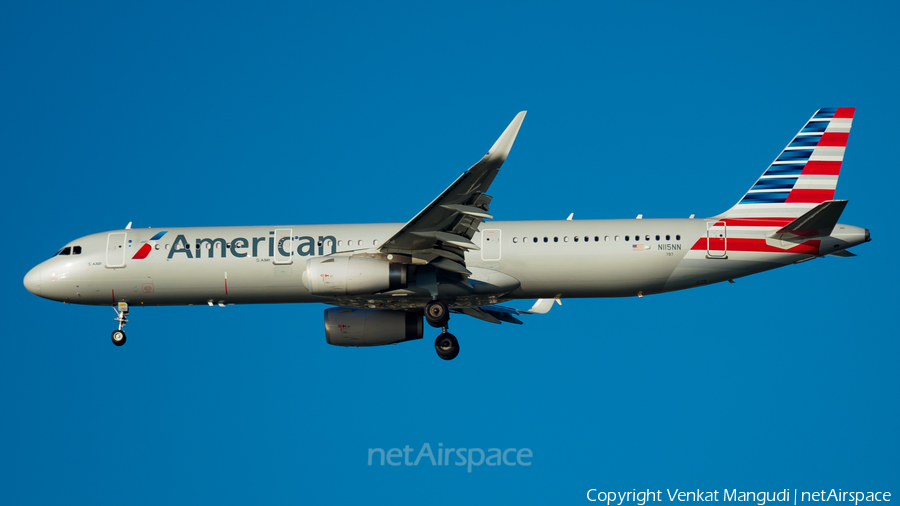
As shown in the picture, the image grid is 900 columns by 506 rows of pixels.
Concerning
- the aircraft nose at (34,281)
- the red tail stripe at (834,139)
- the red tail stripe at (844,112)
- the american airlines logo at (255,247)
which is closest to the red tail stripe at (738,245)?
the red tail stripe at (834,139)

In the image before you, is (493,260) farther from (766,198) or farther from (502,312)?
(766,198)

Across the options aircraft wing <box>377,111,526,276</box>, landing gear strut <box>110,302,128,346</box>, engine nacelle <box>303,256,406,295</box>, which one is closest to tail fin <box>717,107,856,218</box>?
aircraft wing <box>377,111,526,276</box>

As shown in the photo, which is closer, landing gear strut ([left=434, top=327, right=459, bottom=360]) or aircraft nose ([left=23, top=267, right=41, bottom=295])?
landing gear strut ([left=434, top=327, right=459, bottom=360])

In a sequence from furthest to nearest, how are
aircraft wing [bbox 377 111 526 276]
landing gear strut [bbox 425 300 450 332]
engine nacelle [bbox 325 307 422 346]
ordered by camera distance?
engine nacelle [bbox 325 307 422 346] < landing gear strut [bbox 425 300 450 332] < aircraft wing [bbox 377 111 526 276]

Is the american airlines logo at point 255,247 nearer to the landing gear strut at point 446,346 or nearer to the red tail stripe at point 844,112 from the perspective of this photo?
the landing gear strut at point 446,346

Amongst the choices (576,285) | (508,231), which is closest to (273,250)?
(508,231)

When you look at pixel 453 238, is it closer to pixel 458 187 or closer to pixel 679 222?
pixel 458 187

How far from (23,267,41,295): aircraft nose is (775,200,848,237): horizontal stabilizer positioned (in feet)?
72.3

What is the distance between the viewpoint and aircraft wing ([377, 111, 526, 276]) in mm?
20766

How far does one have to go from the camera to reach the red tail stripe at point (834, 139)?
2720 centimetres

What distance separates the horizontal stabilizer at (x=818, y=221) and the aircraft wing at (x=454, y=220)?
8709 mm

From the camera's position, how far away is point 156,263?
2684 centimetres

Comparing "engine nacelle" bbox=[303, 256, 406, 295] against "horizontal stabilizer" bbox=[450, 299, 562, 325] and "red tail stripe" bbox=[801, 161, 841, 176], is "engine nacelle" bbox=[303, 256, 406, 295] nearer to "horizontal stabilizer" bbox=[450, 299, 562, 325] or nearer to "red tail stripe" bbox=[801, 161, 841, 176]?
"horizontal stabilizer" bbox=[450, 299, 562, 325]

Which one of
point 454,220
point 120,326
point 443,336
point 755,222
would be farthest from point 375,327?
point 755,222
